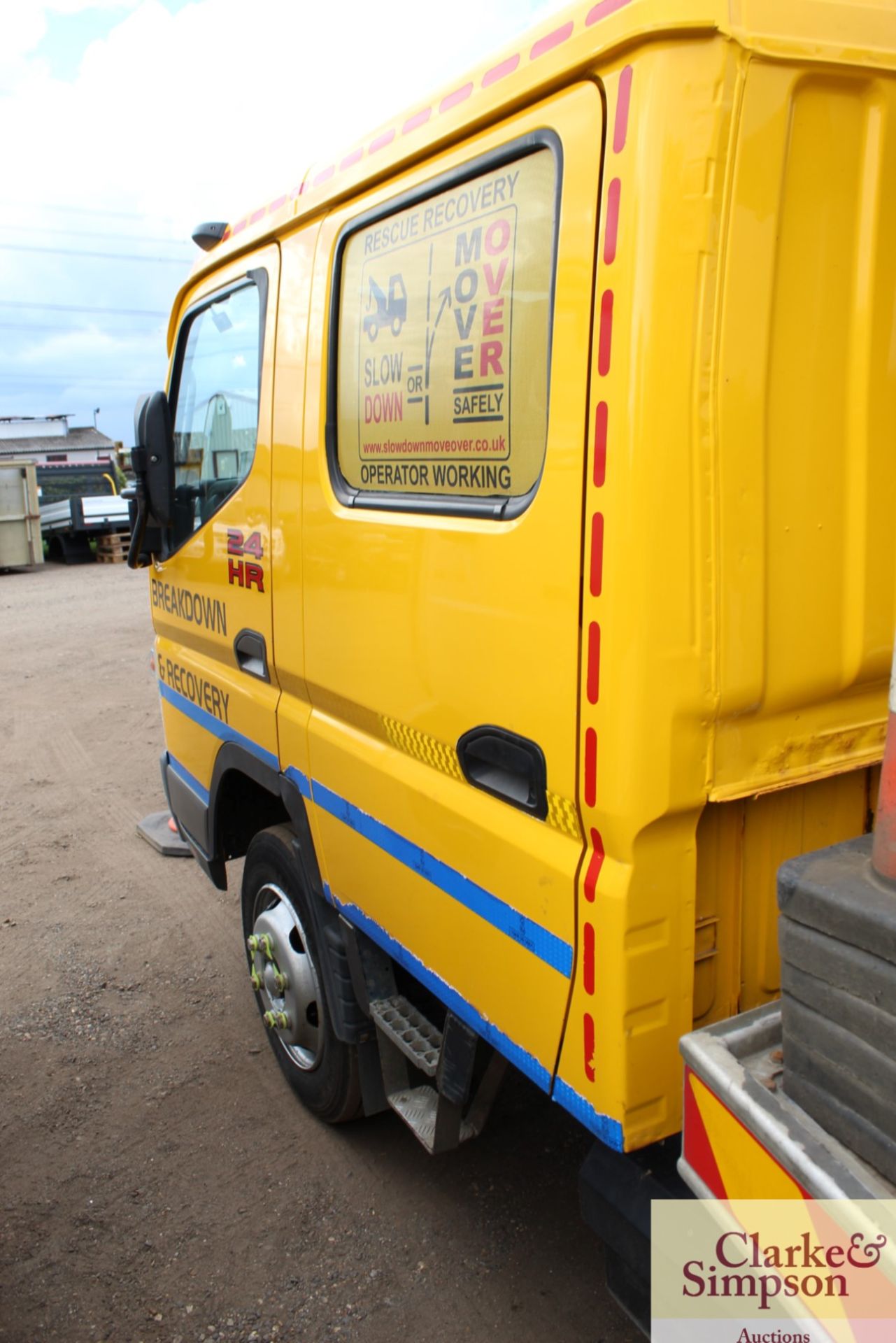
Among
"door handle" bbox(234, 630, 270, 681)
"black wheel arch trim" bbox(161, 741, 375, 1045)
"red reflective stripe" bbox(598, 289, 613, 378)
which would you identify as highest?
"red reflective stripe" bbox(598, 289, 613, 378)

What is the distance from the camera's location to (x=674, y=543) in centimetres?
147

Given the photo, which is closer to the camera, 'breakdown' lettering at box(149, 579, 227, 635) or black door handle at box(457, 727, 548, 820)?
black door handle at box(457, 727, 548, 820)

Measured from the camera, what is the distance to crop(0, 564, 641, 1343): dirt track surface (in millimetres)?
2512

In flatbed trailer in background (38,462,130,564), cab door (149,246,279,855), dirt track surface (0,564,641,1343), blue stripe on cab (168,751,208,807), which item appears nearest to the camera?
dirt track surface (0,564,641,1343)

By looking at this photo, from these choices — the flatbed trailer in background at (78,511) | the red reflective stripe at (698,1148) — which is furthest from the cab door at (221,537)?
the flatbed trailer in background at (78,511)

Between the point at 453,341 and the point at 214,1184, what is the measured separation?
2433 millimetres

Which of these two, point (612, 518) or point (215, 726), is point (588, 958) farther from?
point (215, 726)

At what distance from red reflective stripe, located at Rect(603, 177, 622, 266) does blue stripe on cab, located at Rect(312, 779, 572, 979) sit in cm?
106

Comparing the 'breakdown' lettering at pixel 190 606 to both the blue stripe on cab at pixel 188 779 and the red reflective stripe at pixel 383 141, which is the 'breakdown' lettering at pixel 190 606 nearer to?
the blue stripe on cab at pixel 188 779

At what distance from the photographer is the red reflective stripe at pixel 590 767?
61.1 inches

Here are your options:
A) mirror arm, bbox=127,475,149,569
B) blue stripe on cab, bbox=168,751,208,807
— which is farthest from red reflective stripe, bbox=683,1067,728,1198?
mirror arm, bbox=127,475,149,569

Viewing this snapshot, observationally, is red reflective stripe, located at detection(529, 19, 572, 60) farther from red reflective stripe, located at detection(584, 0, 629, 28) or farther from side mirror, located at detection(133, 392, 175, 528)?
side mirror, located at detection(133, 392, 175, 528)

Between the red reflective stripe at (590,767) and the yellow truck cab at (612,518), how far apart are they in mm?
15
